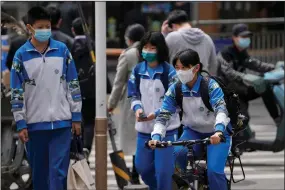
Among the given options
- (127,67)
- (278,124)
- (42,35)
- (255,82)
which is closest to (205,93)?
(42,35)

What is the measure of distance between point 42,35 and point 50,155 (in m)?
1.12

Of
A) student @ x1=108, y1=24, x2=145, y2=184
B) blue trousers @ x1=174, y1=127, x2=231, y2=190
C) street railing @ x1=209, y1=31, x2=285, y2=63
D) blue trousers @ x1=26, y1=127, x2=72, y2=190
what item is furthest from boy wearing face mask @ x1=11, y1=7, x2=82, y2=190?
street railing @ x1=209, y1=31, x2=285, y2=63

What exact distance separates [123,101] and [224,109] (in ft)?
14.1

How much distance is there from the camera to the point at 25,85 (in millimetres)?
9102

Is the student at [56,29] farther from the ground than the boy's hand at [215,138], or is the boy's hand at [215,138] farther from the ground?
the student at [56,29]

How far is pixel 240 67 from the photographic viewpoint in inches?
513

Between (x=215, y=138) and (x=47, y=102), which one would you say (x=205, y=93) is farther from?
(x=47, y=102)

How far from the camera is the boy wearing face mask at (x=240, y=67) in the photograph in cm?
1268

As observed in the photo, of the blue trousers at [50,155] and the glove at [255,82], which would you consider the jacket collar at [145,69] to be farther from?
the glove at [255,82]

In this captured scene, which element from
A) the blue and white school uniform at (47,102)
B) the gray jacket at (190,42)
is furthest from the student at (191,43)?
the blue and white school uniform at (47,102)

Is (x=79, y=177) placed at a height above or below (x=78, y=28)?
below

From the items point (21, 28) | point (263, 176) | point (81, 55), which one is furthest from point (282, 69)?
point (21, 28)

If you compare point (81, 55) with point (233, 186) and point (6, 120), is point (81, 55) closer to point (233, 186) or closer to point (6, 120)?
point (6, 120)

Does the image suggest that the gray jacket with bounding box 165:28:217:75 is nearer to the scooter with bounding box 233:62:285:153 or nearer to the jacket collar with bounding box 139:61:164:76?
the jacket collar with bounding box 139:61:164:76
